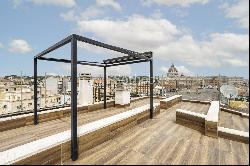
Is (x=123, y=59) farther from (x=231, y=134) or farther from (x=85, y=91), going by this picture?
(x=231, y=134)

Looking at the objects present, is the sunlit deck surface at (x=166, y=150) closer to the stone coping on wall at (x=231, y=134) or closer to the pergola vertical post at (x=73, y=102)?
the stone coping on wall at (x=231, y=134)

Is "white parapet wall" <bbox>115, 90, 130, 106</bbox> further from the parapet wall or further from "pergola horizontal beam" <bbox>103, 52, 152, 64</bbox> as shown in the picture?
"pergola horizontal beam" <bbox>103, 52, 152, 64</bbox>

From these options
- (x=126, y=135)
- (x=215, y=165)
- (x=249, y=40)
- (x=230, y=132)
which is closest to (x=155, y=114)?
(x=126, y=135)

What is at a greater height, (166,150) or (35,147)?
(35,147)

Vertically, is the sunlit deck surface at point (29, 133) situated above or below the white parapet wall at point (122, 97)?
below

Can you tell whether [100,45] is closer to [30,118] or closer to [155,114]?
[30,118]

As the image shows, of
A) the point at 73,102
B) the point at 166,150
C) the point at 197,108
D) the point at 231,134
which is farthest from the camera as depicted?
the point at 197,108

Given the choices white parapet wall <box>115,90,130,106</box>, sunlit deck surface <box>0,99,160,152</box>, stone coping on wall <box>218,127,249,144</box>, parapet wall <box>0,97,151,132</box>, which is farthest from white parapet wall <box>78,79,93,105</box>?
stone coping on wall <box>218,127,249,144</box>

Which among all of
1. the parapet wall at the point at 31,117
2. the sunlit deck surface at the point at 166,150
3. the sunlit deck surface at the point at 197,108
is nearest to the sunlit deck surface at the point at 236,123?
the sunlit deck surface at the point at 166,150

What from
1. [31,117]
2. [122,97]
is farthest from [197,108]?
[31,117]

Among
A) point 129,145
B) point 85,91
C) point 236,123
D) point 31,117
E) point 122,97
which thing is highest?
point 85,91

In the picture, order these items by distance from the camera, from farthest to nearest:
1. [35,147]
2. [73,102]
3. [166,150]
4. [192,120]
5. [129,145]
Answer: [192,120] < [129,145] < [166,150] < [73,102] < [35,147]

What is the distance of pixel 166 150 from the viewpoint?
489 cm

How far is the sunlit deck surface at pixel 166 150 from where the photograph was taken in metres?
4.25
